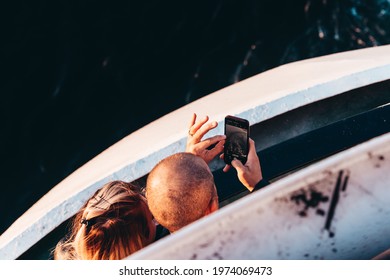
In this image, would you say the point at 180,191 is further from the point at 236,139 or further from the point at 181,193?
the point at 236,139

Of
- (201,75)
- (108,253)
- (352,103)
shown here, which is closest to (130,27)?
(201,75)

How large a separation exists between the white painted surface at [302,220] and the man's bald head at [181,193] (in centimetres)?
28

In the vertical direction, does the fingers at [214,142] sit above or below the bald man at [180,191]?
below

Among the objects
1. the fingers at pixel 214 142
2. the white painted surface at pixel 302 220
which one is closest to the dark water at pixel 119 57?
the fingers at pixel 214 142

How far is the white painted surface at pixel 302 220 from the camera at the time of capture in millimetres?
957

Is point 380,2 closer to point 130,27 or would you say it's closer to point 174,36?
point 174,36

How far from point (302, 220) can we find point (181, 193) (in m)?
0.38

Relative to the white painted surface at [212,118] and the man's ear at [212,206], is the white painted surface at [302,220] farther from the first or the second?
the white painted surface at [212,118]

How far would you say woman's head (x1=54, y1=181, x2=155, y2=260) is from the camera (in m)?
1.39

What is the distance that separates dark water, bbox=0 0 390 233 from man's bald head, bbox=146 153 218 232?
2.46 meters

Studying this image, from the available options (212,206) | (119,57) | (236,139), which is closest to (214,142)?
(236,139)

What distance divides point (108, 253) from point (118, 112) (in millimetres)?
2485

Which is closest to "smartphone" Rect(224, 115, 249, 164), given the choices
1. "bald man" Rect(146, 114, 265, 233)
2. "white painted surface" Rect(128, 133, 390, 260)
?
"bald man" Rect(146, 114, 265, 233)

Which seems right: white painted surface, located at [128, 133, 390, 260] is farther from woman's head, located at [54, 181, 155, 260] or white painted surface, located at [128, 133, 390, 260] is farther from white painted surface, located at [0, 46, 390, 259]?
white painted surface, located at [0, 46, 390, 259]
